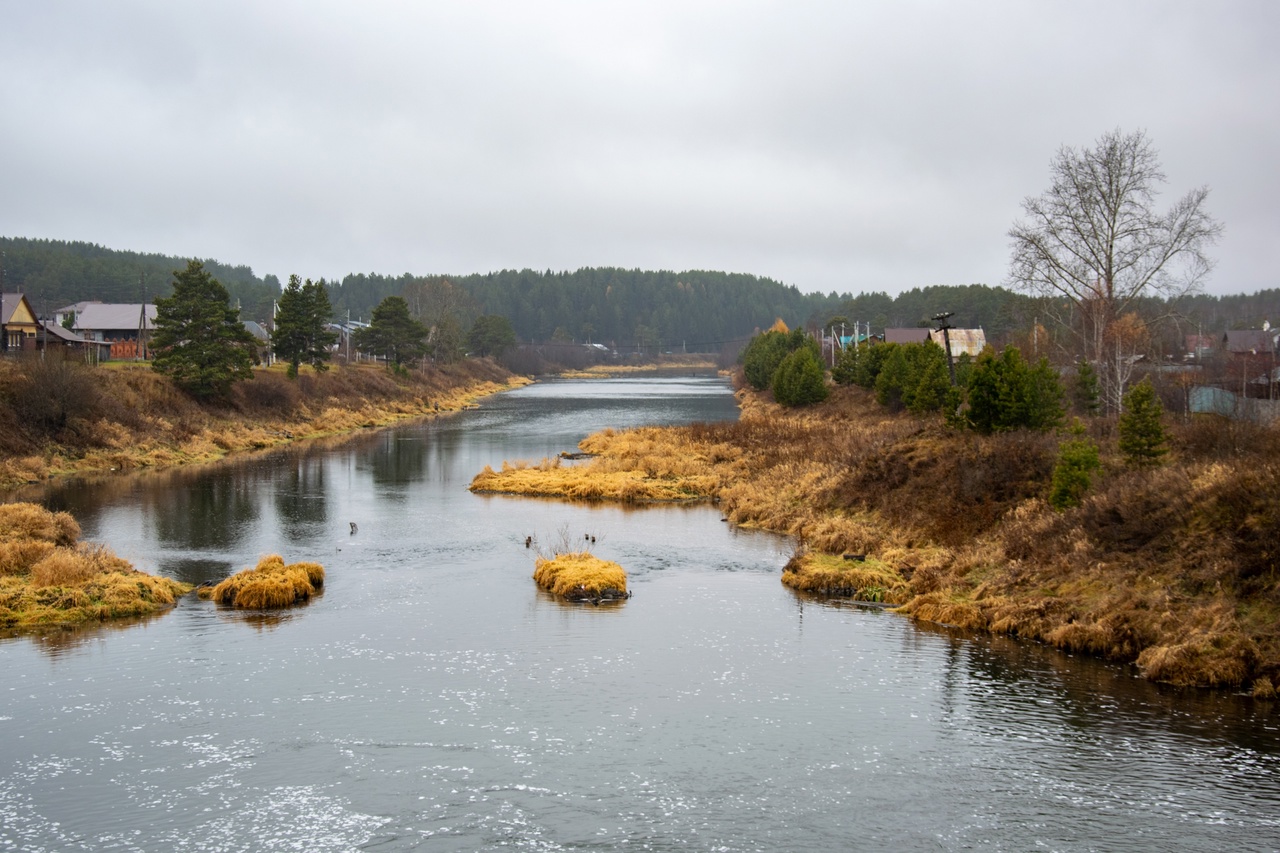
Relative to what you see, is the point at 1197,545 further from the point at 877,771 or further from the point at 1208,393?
the point at 1208,393

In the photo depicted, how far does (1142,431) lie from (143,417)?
42.3 metres

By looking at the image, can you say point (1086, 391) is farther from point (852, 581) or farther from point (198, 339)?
point (198, 339)

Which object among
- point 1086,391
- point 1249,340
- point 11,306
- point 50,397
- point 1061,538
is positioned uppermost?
point 11,306

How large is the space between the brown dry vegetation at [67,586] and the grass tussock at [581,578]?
7569 mm

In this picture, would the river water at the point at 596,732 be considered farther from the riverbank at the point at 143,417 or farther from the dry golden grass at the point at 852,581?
the riverbank at the point at 143,417

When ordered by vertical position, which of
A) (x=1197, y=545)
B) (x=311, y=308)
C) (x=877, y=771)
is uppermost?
(x=311, y=308)

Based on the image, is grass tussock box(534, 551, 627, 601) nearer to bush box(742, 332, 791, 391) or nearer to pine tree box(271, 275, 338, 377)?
pine tree box(271, 275, 338, 377)

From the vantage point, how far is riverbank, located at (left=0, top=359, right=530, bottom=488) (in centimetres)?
4225

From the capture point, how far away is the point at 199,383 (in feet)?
188

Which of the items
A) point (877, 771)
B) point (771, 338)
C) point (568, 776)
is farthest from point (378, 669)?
point (771, 338)

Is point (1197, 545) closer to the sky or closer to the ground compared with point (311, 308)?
closer to the ground

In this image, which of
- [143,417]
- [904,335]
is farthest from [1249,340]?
[143,417]

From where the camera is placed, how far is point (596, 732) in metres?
14.9

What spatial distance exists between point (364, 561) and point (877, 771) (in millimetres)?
15725
